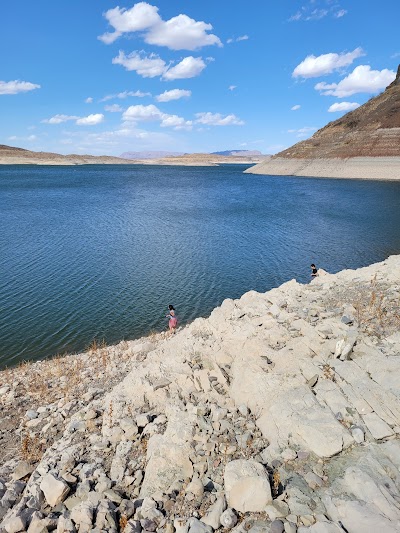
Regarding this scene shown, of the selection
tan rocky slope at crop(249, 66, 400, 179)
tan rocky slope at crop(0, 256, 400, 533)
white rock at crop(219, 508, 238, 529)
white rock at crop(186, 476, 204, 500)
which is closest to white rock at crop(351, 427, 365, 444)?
tan rocky slope at crop(0, 256, 400, 533)

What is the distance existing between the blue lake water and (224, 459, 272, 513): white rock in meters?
13.1

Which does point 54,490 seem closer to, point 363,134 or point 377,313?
point 377,313

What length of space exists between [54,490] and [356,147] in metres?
125

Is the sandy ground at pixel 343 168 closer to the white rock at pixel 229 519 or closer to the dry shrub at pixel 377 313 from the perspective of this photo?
the dry shrub at pixel 377 313

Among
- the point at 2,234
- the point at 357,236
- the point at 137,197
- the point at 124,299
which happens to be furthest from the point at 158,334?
the point at 137,197

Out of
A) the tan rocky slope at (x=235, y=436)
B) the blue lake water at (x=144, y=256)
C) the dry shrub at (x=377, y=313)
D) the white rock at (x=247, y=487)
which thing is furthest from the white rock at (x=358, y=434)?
the blue lake water at (x=144, y=256)

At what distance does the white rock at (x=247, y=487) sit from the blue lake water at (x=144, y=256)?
1312 centimetres

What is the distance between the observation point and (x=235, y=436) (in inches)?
306

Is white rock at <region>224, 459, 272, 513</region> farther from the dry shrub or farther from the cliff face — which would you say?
the cliff face

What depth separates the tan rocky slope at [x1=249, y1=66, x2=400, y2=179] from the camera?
105 meters

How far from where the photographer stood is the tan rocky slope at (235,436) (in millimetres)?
6152

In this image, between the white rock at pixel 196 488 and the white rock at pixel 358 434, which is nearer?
the white rock at pixel 196 488

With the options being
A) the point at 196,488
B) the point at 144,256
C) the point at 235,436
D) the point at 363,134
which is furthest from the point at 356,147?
the point at 196,488

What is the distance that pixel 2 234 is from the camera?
128 feet
